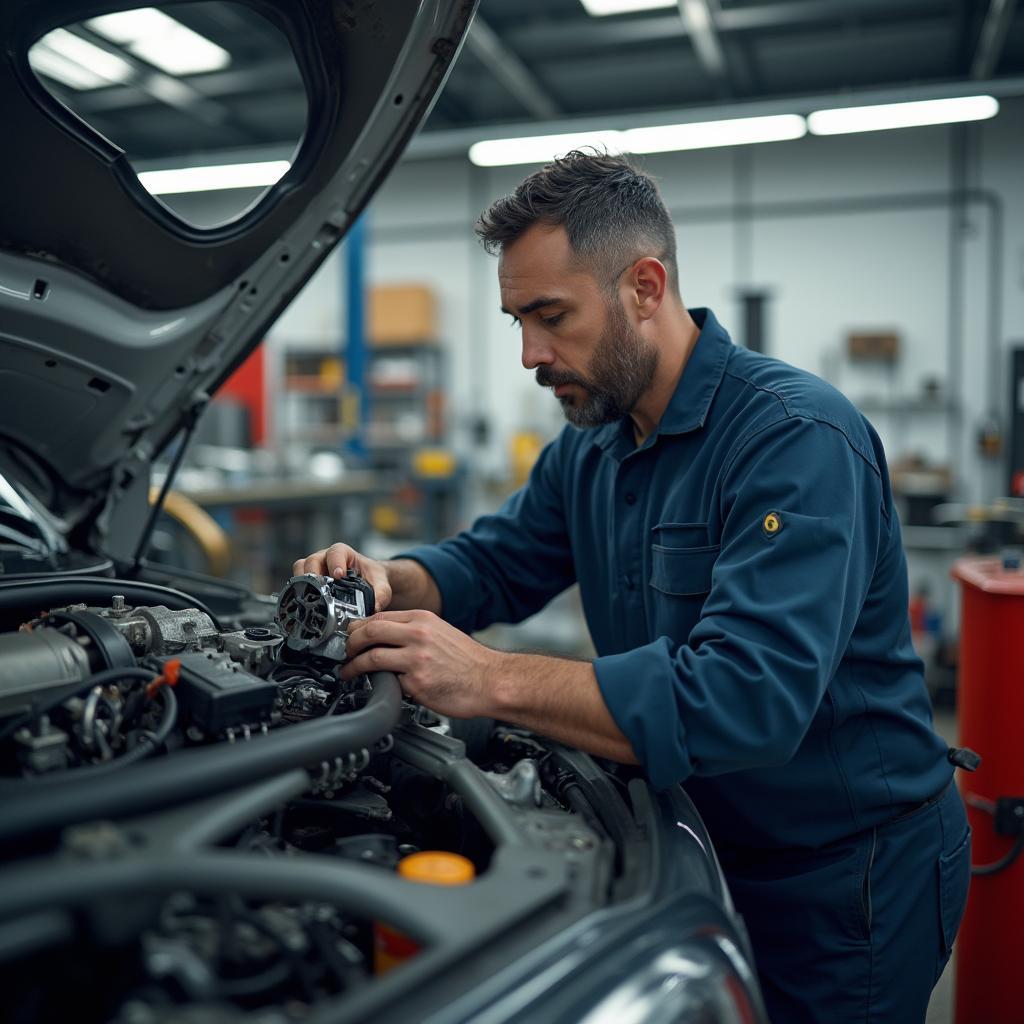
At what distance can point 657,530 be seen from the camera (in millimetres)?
1431

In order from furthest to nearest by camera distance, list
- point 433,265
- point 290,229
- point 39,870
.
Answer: point 433,265 < point 290,229 < point 39,870

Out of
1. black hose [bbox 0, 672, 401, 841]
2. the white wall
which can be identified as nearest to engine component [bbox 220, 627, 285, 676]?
black hose [bbox 0, 672, 401, 841]

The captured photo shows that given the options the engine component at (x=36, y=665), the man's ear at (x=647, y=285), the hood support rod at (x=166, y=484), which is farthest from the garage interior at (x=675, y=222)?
the engine component at (x=36, y=665)

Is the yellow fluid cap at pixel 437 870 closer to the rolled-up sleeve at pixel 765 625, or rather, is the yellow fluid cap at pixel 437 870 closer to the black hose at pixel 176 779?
the black hose at pixel 176 779

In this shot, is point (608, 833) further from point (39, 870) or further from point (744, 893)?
point (39, 870)

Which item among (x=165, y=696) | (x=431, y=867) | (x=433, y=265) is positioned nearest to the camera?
(x=431, y=867)

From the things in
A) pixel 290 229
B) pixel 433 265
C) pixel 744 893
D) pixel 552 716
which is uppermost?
pixel 433 265

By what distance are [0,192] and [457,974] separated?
1.39m

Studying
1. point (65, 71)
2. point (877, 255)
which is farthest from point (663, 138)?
point (65, 71)

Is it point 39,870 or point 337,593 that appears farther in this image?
point 337,593

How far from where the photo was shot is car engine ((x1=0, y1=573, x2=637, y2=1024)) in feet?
2.24

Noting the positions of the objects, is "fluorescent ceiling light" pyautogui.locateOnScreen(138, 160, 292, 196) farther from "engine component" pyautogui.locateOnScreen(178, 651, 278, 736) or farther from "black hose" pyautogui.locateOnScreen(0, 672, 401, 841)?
"black hose" pyautogui.locateOnScreen(0, 672, 401, 841)

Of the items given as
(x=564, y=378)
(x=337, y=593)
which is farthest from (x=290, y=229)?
(x=337, y=593)

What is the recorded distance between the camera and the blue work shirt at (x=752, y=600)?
1.06 m
